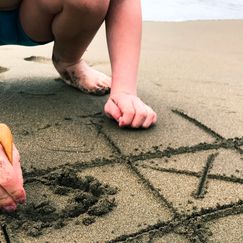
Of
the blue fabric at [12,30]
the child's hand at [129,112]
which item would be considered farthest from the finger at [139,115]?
the blue fabric at [12,30]

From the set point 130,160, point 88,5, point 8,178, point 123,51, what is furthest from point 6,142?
point 123,51

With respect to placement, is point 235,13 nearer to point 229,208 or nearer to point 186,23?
point 186,23

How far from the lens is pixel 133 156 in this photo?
165cm

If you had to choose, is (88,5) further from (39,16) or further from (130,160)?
(130,160)

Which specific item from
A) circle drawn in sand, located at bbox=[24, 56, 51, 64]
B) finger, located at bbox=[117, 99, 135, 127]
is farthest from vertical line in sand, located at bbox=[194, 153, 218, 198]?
circle drawn in sand, located at bbox=[24, 56, 51, 64]

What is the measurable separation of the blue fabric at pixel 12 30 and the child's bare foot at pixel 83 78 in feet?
0.62

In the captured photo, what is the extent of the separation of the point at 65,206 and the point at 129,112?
629 mm

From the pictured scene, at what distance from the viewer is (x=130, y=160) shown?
162cm

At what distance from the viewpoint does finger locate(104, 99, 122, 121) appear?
1.89 meters

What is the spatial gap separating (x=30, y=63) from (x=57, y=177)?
1.46 m

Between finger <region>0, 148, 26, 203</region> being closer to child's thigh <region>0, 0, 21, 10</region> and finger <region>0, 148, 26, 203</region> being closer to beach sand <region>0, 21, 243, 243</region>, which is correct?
beach sand <region>0, 21, 243, 243</region>

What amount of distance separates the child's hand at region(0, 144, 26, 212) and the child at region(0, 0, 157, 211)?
716mm

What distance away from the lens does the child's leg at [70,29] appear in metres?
1.93

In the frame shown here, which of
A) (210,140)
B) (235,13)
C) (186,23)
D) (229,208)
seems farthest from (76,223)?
(235,13)
